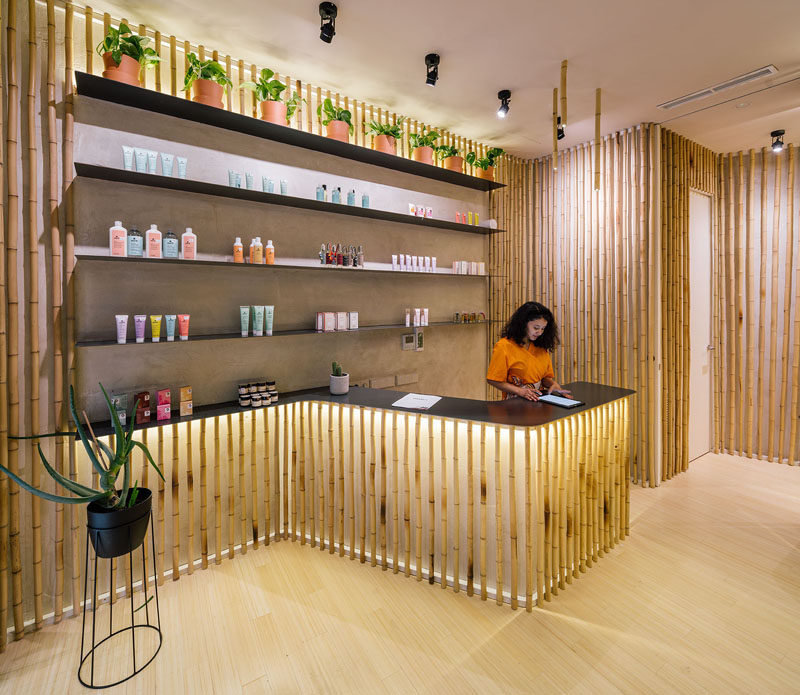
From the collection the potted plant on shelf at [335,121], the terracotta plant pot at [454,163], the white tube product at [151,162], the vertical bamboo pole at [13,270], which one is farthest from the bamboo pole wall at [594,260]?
the vertical bamboo pole at [13,270]

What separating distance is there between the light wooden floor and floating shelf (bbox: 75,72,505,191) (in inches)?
106

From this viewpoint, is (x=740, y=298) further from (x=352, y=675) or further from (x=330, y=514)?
(x=352, y=675)

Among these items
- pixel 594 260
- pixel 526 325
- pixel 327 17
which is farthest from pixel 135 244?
pixel 594 260

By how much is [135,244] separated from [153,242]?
8cm

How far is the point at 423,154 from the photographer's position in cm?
367

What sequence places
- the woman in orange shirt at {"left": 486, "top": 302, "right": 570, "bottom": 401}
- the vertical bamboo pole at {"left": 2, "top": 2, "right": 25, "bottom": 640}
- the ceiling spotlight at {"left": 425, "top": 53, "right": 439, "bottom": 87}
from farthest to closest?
the woman in orange shirt at {"left": 486, "top": 302, "right": 570, "bottom": 401} → the ceiling spotlight at {"left": 425, "top": 53, "right": 439, "bottom": 87} → the vertical bamboo pole at {"left": 2, "top": 2, "right": 25, "bottom": 640}

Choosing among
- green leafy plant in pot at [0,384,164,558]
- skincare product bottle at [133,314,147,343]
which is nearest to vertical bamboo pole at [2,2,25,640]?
green leafy plant in pot at [0,384,164,558]

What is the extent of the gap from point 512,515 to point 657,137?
3.45 metres

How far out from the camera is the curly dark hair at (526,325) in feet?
10.4

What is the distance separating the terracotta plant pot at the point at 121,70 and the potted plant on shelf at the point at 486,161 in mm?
2673

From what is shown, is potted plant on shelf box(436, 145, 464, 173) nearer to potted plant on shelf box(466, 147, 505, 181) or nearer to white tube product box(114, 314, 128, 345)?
potted plant on shelf box(466, 147, 505, 181)

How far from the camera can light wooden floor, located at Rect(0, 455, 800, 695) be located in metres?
1.91

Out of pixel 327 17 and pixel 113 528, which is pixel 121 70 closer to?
pixel 327 17

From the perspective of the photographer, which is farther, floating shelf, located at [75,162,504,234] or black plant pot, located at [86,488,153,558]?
floating shelf, located at [75,162,504,234]
